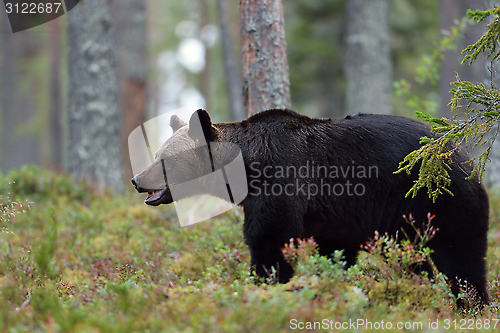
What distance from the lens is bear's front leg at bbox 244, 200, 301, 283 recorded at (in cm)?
415

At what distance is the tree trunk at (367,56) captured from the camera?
542 inches

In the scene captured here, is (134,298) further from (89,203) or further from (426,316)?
(89,203)

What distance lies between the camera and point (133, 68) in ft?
48.5

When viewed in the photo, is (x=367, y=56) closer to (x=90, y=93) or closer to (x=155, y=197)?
(x=90, y=93)

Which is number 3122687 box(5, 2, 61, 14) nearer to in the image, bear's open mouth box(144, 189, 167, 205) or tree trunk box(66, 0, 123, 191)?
tree trunk box(66, 0, 123, 191)

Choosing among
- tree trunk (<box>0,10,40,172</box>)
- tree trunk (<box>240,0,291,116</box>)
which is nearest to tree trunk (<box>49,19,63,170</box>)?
tree trunk (<box>0,10,40,172</box>)

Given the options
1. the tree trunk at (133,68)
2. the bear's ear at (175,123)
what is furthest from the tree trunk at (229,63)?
the bear's ear at (175,123)

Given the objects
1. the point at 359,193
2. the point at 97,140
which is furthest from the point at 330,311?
the point at 97,140

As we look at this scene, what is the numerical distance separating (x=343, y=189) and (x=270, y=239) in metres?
0.95

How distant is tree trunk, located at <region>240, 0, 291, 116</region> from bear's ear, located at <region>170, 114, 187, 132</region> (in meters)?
1.29

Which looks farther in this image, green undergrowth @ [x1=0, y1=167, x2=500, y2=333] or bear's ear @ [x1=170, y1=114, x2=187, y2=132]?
bear's ear @ [x1=170, y1=114, x2=187, y2=132]

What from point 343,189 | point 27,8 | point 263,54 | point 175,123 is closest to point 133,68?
point 27,8

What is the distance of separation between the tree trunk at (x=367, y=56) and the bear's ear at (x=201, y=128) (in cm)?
981

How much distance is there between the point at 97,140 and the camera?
10094mm
